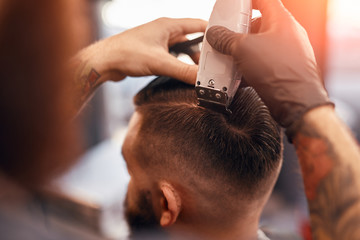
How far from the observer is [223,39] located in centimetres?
77

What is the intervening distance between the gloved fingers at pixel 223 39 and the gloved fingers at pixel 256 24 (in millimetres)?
121

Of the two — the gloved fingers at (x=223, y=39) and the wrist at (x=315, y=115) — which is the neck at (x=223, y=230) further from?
the gloved fingers at (x=223, y=39)

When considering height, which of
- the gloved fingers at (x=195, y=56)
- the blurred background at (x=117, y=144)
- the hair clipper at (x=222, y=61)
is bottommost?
the blurred background at (x=117, y=144)

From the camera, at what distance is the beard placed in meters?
1.21

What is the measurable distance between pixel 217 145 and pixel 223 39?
14.5 inches

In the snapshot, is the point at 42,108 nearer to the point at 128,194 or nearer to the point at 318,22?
the point at 128,194

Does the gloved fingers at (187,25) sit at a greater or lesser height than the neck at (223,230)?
greater

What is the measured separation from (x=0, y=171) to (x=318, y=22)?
6.45 ft

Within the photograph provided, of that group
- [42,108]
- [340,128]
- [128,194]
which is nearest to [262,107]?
[340,128]

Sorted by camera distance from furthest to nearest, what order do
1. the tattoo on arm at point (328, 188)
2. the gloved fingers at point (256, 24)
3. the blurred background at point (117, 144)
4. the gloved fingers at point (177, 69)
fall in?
the blurred background at point (117, 144) → the gloved fingers at point (177, 69) → the gloved fingers at point (256, 24) → the tattoo on arm at point (328, 188)

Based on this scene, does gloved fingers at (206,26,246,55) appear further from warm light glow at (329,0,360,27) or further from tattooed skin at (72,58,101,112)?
warm light glow at (329,0,360,27)

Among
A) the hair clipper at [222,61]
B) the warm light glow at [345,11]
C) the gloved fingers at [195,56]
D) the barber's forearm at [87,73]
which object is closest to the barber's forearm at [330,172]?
the hair clipper at [222,61]

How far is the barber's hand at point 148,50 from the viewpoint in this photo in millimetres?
1023

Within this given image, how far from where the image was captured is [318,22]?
1.61m
